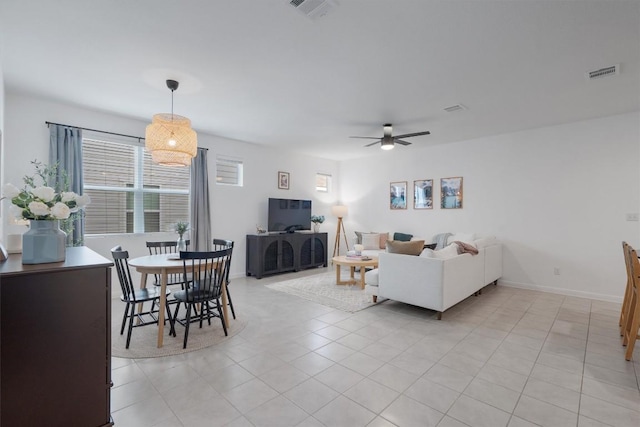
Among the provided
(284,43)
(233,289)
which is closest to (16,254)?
(284,43)

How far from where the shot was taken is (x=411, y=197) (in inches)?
264

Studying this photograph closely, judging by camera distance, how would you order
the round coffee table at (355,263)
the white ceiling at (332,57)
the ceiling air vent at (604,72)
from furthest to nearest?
the round coffee table at (355,263) → the ceiling air vent at (604,72) → the white ceiling at (332,57)

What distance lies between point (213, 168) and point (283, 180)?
5.48 ft

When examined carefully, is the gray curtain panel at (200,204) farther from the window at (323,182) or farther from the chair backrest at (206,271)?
the window at (323,182)

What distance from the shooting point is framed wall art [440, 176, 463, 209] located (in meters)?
5.97

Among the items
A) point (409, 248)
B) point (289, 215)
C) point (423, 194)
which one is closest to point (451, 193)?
point (423, 194)

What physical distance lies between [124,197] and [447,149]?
588cm

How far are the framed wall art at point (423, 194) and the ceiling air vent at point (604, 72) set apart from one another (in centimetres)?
335

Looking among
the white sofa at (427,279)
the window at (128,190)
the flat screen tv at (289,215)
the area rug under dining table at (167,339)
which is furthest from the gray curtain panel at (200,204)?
the white sofa at (427,279)

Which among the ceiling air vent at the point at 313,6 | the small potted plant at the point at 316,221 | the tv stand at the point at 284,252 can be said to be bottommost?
the tv stand at the point at 284,252

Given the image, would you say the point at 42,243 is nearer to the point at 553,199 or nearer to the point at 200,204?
the point at 200,204

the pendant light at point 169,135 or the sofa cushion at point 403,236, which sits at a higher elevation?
the pendant light at point 169,135

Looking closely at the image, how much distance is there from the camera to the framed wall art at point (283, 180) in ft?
22.2

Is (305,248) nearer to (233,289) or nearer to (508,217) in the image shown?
(233,289)
